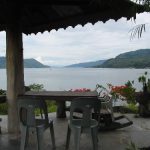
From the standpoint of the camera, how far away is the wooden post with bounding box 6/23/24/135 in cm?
768

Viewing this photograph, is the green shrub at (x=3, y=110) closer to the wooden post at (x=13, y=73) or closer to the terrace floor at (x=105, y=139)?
the terrace floor at (x=105, y=139)

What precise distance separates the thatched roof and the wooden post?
0.83 feet

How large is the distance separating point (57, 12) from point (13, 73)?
5.49ft

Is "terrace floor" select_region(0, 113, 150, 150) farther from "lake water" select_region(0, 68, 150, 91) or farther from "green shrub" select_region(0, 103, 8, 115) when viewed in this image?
"lake water" select_region(0, 68, 150, 91)

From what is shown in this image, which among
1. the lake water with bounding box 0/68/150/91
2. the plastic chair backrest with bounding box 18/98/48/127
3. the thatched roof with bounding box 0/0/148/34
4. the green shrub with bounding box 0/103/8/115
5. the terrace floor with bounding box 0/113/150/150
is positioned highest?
the thatched roof with bounding box 0/0/148/34

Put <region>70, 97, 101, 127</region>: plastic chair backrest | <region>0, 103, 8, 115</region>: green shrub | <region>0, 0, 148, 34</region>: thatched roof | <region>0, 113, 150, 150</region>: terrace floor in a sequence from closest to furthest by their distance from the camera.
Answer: <region>70, 97, 101, 127</region>: plastic chair backrest, <region>0, 113, 150, 150</region>: terrace floor, <region>0, 0, 148, 34</region>: thatched roof, <region>0, 103, 8, 115</region>: green shrub

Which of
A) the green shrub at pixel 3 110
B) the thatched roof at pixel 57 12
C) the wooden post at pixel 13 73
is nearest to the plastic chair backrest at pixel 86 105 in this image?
the thatched roof at pixel 57 12

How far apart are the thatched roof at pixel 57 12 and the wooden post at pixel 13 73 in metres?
0.25

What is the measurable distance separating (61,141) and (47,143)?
311 millimetres

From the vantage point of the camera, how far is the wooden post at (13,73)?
25.2ft

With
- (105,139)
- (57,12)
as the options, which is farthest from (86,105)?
(57,12)

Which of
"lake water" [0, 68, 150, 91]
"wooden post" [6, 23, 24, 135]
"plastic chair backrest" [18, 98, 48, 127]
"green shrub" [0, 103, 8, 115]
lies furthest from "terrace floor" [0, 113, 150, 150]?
"lake water" [0, 68, 150, 91]

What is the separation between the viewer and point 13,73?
25.2 feet

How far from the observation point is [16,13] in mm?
7535
